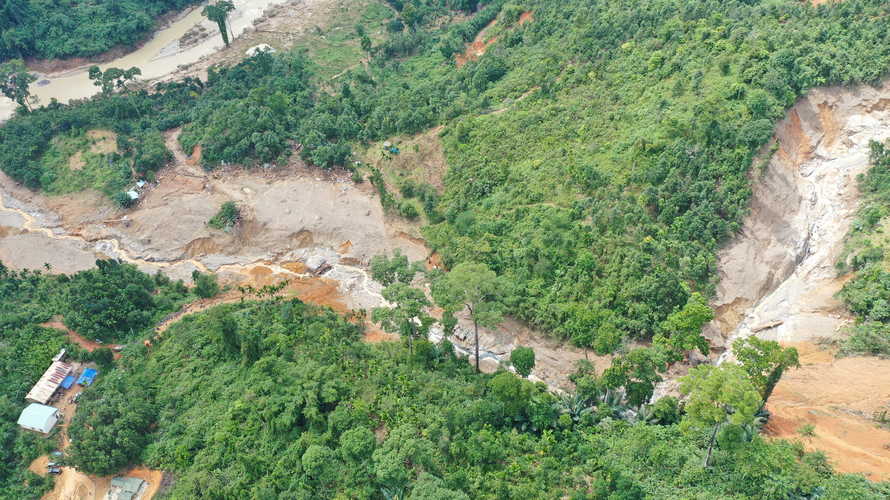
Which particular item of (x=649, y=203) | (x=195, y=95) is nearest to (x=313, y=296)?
(x=649, y=203)

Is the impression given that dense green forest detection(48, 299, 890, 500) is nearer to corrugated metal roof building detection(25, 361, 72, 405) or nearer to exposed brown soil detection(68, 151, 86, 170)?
corrugated metal roof building detection(25, 361, 72, 405)

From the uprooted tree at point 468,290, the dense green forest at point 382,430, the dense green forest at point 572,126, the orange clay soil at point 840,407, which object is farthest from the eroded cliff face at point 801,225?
the uprooted tree at point 468,290

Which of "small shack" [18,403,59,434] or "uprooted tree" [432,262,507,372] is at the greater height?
"uprooted tree" [432,262,507,372]

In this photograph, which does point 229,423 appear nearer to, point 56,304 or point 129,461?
point 129,461

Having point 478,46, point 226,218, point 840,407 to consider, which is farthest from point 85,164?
point 840,407

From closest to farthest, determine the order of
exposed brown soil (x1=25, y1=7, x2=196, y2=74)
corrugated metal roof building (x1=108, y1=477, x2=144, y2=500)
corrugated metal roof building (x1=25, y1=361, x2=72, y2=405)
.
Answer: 1. corrugated metal roof building (x1=108, y1=477, x2=144, y2=500)
2. corrugated metal roof building (x1=25, y1=361, x2=72, y2=405)
3. exposed brown soil (x1=25, y1=7, x2=196, y2=74)

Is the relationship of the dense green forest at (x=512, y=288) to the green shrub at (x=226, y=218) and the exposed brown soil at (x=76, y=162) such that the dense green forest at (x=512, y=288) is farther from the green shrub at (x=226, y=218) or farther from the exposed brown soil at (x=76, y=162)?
the green shrub at (x=226, y=218)

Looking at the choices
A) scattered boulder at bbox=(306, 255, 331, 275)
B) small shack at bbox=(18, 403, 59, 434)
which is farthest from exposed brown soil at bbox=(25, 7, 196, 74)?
small shack at bbox=(18, 403, 59, 434)
